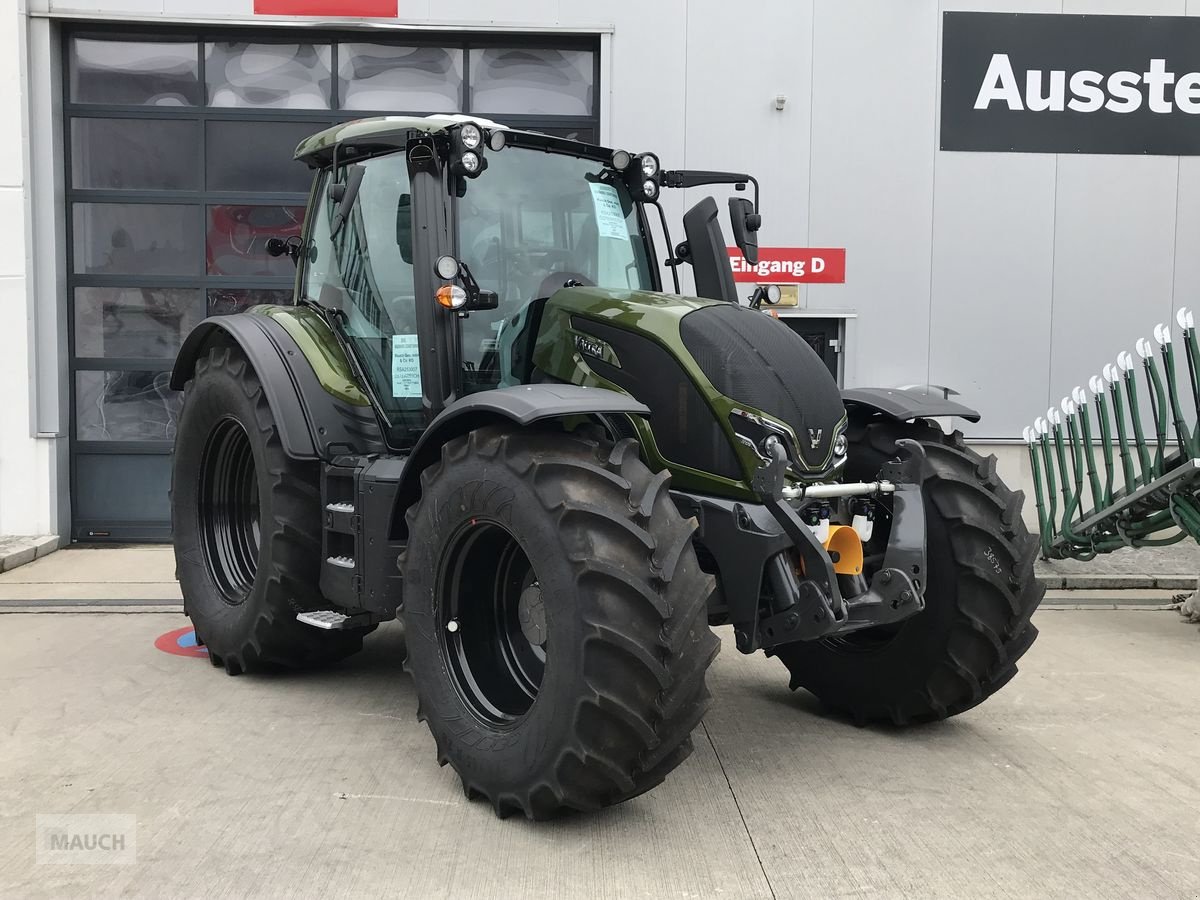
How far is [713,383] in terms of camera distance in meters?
3.68

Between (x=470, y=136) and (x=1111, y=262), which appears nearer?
(x=470, y=136)

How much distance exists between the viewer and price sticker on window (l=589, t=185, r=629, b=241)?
15.0 ft

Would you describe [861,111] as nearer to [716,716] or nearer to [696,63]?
[696,63]

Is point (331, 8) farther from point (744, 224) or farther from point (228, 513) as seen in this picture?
point (744, 224)

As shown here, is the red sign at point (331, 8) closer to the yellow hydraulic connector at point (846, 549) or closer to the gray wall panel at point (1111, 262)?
the gray wall panel at point (1111, 262)

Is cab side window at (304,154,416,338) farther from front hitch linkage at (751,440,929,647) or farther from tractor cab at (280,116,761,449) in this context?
front hitch linkage at (751,440,929,647)

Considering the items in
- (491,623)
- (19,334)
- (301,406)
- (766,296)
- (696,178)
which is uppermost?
(696,178)

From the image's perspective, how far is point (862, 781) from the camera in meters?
3.74

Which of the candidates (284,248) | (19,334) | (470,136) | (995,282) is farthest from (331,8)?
(995,282)

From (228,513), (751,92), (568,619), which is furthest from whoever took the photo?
(751,92)

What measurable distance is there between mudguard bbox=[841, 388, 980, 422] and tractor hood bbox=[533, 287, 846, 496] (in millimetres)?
377

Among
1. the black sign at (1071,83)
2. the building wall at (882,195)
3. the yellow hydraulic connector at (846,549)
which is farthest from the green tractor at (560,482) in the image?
the black sign at (1071,83)

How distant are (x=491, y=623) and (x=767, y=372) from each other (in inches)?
50.1

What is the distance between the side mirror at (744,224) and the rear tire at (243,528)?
1.99 meters
